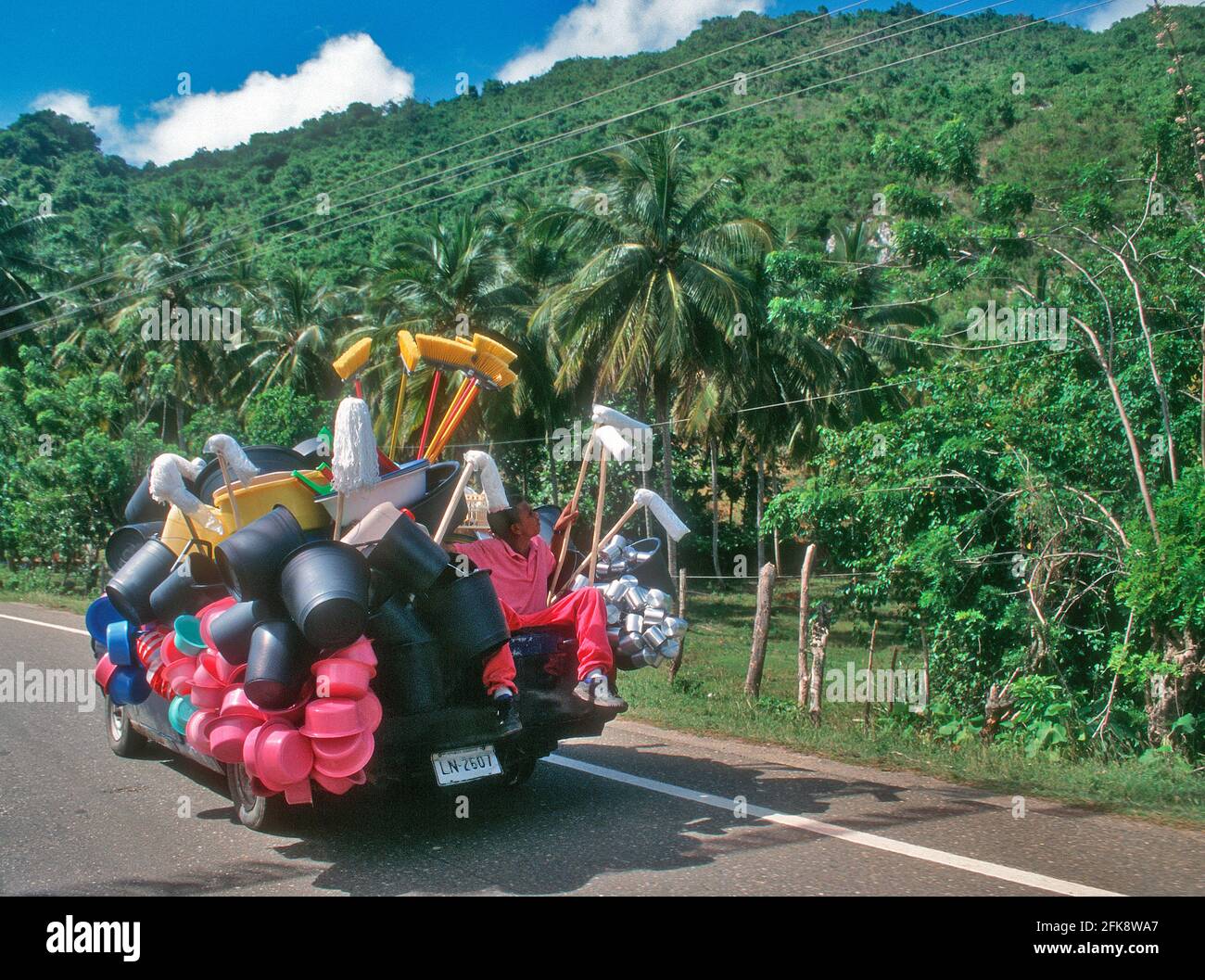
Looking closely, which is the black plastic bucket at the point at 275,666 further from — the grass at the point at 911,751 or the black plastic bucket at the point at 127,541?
the grass at the point at 911,751

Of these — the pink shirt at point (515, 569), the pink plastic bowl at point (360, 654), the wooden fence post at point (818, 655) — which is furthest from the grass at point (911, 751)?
the pink plastic bowl at point (360, 654)

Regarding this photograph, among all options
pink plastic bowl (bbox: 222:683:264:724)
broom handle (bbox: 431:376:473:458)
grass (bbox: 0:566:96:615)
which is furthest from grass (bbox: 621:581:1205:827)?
grass (bbox: 0:566:96:615)

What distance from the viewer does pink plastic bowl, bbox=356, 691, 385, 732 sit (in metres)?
5.19

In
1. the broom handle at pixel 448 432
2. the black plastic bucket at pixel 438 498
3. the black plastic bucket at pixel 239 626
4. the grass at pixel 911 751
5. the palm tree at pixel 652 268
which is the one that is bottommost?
the grass at pixel 911 751

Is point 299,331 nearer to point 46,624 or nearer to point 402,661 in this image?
Result: point 46,624

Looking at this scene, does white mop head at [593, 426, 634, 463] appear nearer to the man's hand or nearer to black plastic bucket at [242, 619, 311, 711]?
the man's hand

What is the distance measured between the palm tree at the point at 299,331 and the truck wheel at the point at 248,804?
107 ft

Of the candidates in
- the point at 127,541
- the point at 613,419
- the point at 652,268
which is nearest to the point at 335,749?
the point at 613,419

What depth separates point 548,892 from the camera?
504 centimetres

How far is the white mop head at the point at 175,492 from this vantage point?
6.11 metres

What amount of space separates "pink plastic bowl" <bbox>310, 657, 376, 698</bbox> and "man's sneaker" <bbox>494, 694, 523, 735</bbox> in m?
0.90

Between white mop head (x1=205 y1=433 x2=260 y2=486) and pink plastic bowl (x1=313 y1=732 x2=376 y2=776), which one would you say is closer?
pink plastic bowl (x1=313 y1=732 x2=376 y2=776)

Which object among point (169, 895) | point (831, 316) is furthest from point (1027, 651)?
point (169, 895)

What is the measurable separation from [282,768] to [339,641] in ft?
2.05
